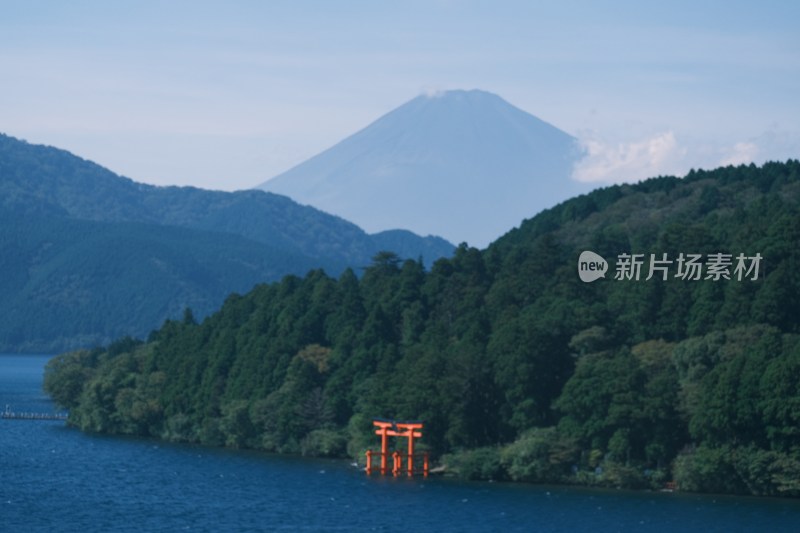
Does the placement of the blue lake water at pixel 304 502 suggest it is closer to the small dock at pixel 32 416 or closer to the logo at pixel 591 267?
the logo at pixel 591 267

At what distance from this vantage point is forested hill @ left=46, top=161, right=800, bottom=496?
61.1 m

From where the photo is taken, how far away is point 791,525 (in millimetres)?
51750

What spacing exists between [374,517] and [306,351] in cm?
2777

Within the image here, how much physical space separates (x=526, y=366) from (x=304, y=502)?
14.1 meters

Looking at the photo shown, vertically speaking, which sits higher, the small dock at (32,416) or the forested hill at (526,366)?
the forested hill at (526,366)

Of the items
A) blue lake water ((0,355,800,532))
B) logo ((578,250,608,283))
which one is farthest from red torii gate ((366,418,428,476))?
logo ((578,250,608,283))

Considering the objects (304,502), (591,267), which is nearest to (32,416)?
(591,267)

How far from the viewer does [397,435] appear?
6750 cm

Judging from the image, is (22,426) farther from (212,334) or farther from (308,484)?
(308,484)

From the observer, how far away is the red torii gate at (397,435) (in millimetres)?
66375

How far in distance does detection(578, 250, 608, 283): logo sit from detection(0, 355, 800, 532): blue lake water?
55.8 feet

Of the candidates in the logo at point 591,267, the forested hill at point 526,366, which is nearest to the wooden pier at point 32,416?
the forested hill at point 526,366

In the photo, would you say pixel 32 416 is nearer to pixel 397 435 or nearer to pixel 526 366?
pixel 397 435

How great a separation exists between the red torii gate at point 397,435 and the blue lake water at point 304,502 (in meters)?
1.38
